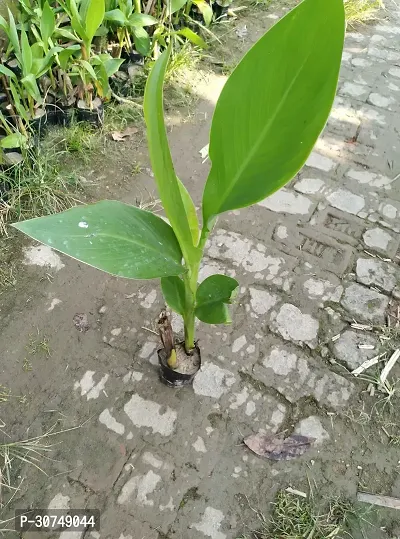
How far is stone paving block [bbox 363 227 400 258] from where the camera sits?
221cm

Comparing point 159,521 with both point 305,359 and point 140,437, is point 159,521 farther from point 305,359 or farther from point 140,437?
point 305,359

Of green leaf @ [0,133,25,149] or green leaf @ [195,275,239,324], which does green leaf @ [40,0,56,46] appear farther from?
green leaf @ [195,275,239,324]

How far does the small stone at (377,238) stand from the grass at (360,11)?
7.22ft

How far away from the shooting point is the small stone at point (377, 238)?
7.32 feet

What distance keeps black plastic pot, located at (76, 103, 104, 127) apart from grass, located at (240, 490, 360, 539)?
2003 millimetres

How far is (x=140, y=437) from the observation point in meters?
1.65

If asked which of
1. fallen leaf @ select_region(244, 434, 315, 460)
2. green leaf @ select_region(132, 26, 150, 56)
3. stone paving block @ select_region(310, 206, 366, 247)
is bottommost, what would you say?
fallen leaf @ select_region(244, 434, 315, 460)

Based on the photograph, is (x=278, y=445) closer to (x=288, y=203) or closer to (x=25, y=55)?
(x=288, y=203)

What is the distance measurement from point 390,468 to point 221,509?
566mm

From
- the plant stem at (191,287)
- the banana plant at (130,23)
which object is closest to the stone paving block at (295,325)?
the plant stem at (191,287)

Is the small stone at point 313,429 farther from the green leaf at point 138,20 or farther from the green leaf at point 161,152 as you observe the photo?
the green leaf at point 138,20

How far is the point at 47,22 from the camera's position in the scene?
2.16 m

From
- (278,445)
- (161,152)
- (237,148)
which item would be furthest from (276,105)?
(278,445)

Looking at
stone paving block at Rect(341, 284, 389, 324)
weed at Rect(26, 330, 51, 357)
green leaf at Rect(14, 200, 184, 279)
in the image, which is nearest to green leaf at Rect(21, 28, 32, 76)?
weed at Rect(26, 330, 51, 357)
